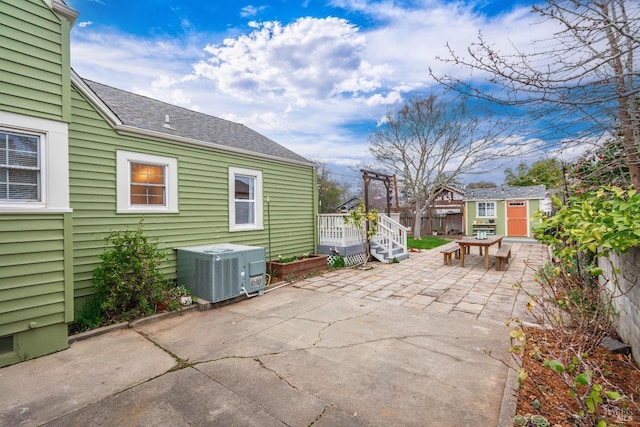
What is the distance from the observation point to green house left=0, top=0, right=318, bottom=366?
3170mm

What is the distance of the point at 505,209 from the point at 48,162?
18.9 meters

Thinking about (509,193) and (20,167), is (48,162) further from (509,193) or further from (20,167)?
(509,193)

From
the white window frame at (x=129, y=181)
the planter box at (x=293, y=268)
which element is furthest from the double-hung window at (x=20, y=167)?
the planter box at (x=293, y=268)

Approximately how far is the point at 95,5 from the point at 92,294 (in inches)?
217

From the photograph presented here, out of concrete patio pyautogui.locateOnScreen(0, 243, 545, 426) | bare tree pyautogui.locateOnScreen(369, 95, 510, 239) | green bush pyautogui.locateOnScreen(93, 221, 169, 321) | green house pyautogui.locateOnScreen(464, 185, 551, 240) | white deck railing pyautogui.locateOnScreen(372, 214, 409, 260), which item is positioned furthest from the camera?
bare tree pyautogui.locateOnScreen(369, 95, 510, 239)

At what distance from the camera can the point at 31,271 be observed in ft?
10.6

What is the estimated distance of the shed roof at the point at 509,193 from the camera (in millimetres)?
15692

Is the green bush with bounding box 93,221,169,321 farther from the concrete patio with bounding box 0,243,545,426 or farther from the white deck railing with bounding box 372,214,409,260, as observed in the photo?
the white deck railing with bounding box 372,214,409,260

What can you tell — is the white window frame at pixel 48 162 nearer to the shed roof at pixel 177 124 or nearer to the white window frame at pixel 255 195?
the shed roof at pixel 177 124

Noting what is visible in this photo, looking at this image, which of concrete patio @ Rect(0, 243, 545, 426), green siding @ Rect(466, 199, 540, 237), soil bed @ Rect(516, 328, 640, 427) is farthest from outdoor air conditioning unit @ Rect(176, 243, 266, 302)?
green siding @ Rect(466, 199, 540, 237)

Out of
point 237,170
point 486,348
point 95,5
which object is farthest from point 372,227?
point 95,5

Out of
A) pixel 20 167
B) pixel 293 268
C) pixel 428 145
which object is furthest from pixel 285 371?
pixel 428 145

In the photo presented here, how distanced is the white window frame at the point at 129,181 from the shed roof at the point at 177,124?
Answer: 0.47 m

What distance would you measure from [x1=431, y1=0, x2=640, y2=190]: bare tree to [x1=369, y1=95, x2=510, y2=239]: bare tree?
15.1m
